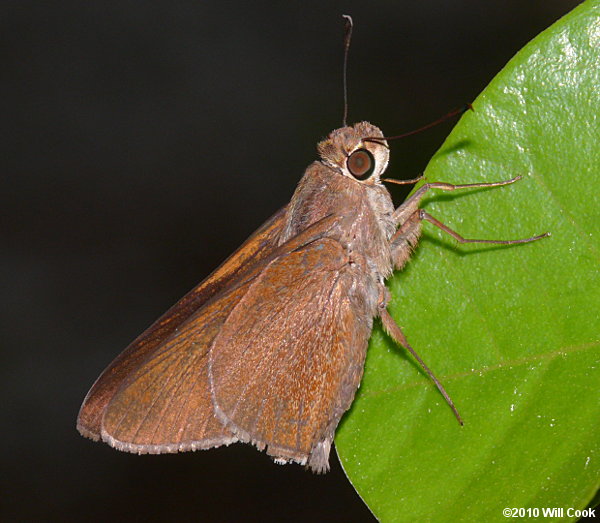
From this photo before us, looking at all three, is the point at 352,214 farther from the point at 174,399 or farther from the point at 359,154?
the point at 174,399

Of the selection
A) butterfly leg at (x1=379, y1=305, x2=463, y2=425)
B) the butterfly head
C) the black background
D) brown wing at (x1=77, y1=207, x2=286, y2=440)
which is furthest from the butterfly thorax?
the black background

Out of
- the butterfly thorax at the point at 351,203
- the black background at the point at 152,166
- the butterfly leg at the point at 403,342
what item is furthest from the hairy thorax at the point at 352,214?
the black background at the point at 152,166

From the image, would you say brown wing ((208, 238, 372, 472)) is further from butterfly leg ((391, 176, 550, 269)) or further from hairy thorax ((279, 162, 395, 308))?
butterfly leg ((391, 176, 550, 269))

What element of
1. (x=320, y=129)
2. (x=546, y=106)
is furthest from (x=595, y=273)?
(x=320, y=129)

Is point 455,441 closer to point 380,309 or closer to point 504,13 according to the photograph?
point 380,309

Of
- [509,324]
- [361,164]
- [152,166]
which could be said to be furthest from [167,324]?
Answer: [152,166]

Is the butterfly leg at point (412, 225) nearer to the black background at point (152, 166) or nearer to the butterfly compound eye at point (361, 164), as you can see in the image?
the butterfly compound eye at point (361, 164)
